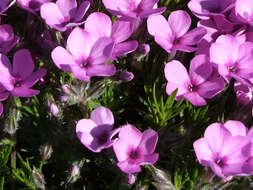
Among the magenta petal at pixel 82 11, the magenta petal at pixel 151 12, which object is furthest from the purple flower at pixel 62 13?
the magenta petal at pixel 151 12

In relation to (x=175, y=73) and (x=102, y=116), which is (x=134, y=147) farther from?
(x=175, y=73)

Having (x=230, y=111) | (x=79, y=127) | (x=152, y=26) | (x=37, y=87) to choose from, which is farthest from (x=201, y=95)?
(x=37, y=87)

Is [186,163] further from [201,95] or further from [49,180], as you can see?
[49,180]

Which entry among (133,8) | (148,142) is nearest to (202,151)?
(148,142)

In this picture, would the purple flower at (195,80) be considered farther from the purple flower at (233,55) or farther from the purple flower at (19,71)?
the purple flower at (19,71)

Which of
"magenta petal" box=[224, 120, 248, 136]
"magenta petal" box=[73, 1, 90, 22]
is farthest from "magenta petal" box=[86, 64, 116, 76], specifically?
"magenta petal" box=[224, 120, 248, 136]
